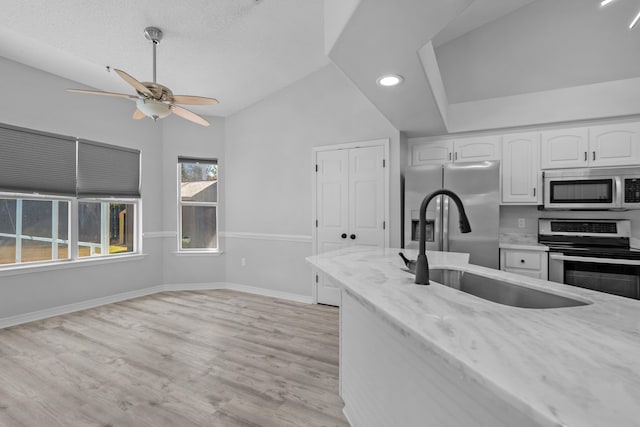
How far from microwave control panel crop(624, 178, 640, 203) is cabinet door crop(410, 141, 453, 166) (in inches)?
67.7

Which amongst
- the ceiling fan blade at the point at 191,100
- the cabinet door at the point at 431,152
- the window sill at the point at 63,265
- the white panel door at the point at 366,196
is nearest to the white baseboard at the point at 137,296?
the window sill at the point at 63,265

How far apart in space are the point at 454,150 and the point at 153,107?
3.40 metres

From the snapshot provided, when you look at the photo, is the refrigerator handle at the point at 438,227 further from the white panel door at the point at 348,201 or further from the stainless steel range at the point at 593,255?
the stainless steel range at the point at 593,255

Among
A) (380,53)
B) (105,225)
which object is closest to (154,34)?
(380,53)

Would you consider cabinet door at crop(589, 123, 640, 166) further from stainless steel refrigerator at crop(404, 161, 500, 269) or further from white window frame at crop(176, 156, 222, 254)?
white window frame at crop(176, 156, 222, 254)

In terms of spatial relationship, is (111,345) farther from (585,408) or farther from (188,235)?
(585,408)

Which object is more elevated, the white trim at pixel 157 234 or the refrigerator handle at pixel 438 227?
the refrigerator handle at pixel 438 227

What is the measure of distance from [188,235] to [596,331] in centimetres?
515

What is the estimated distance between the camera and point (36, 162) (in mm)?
3527

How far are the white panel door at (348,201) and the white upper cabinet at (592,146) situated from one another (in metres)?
1.90

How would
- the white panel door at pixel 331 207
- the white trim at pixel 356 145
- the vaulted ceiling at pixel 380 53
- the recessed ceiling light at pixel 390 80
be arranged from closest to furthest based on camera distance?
the recessed ceiling light at pixel 390 80
the vaulted ceiling at pixel 380 53
the white trim at pixel 356 145
the white panel door at pixel 331 207

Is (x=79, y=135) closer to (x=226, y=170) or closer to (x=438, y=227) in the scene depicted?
(x=226, y=170)

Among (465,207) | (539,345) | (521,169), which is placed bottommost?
(539,345)

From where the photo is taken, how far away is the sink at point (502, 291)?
1.28 metres
